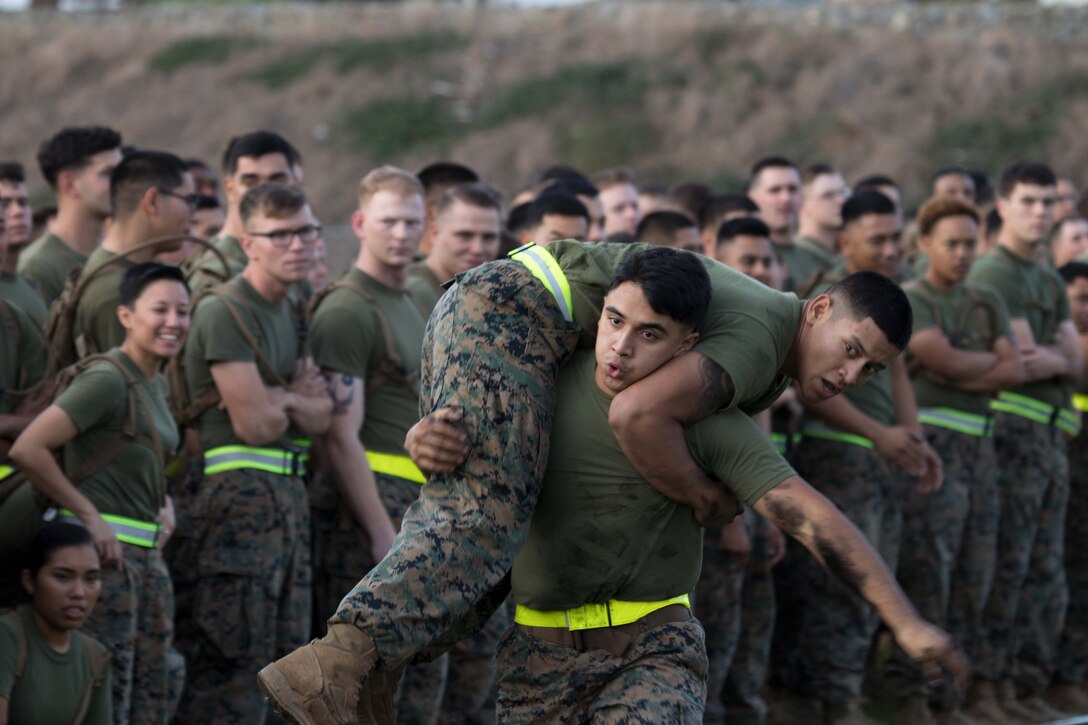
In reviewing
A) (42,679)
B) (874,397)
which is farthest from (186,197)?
(874,397)

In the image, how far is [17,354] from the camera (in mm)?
6418

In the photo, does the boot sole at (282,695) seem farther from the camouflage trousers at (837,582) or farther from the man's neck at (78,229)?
the camouflage trousers at (837,582)

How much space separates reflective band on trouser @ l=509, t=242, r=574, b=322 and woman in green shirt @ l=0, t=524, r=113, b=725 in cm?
232

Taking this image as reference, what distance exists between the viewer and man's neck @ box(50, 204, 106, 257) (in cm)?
751

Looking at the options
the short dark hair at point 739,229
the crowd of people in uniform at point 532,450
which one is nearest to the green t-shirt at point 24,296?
the crowd of people in uniform at point 532,450

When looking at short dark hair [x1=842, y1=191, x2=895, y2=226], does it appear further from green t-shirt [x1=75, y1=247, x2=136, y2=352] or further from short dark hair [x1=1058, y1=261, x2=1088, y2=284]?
green t-shirt [x1=75, y1=247, x2=136, y2=352]

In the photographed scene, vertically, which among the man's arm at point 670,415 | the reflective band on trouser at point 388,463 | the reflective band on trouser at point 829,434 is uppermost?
the man's arm at point 670,415

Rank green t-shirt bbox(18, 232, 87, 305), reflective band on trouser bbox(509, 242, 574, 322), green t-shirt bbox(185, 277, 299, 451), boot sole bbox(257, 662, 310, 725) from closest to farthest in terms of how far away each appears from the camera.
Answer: boot sole bbox(257, 662, 310, 725) → reflective band on trouser bbox(509, 242, 574, 322) → green t-shirt bbox(185, 277, 299, 451) → green t-shirt bbox(18, 232, 87, 305)

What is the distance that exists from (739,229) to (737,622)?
196 cm

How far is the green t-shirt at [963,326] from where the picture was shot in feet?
28.9

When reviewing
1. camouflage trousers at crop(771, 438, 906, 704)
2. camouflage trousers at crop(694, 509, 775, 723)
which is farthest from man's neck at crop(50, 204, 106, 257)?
camouflage trousers at crop(771, 438, 906, 704)

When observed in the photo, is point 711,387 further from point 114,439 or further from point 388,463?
point 388,463

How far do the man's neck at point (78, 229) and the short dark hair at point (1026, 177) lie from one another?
5512mm

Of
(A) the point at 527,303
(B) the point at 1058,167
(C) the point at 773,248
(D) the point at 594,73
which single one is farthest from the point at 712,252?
(D) the point at 594,73
